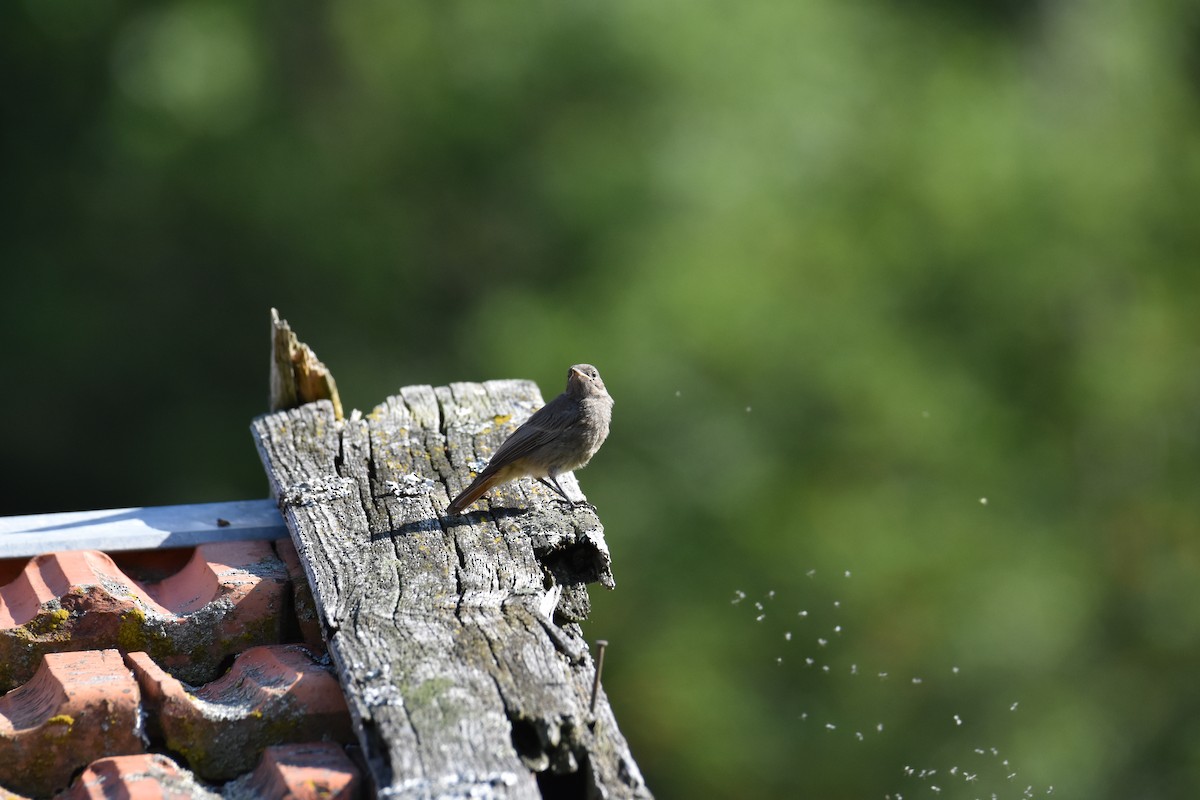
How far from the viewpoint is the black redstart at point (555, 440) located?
4051 mm

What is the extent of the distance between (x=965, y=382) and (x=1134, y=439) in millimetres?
2978

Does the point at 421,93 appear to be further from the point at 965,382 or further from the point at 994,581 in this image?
the point at 994,581

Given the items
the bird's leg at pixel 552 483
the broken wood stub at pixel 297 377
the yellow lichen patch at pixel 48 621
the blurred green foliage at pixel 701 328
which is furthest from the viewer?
the blurred green foliage at pixel 701 328

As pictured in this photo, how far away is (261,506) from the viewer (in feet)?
13.7

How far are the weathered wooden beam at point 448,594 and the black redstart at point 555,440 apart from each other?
58mm

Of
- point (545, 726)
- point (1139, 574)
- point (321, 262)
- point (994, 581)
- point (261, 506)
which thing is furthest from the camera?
point (1139, 574)

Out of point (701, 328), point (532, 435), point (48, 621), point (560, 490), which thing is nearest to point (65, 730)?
point (48, 621)

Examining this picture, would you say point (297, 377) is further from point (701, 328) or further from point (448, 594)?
point (701, 328)

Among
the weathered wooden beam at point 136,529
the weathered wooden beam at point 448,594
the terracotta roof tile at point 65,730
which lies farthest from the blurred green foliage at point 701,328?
the terracotta roof tile at point 65,730

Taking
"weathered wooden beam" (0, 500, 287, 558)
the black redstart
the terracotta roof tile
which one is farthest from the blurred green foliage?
the terracotta roof tile

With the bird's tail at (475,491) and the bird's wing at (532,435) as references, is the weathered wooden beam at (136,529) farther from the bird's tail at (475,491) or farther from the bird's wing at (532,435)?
the bird's wing at (532,435)

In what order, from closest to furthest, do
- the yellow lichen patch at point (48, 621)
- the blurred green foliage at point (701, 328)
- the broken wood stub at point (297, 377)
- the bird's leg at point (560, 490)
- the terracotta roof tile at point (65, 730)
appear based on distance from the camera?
the terracotta roof tile at point (65, 730), the yellow lichen patch at point (48, 621), the bird's leg at point (560, 490), the broken wood stub at point (297, 377), the blurred green foliage at point (701, 328)

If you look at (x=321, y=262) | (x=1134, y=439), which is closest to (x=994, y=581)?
(x=1134, y=439)

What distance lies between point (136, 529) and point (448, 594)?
3.92 feet
